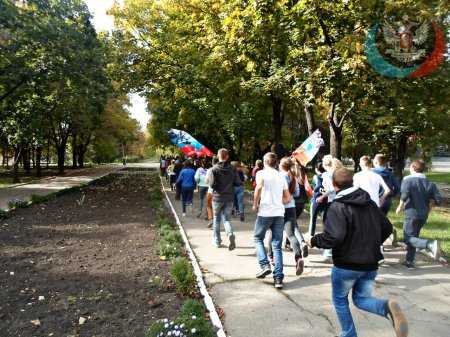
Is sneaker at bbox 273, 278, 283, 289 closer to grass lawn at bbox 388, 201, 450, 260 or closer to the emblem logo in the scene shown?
grass lawn at bbox 388, 201, 450, 260

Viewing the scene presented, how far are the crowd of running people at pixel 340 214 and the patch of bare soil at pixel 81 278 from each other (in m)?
1.73

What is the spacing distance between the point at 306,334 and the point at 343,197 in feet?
5.41

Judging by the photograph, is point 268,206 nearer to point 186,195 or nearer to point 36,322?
point 36,322

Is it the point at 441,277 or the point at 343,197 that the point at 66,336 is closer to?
the point at 343,197

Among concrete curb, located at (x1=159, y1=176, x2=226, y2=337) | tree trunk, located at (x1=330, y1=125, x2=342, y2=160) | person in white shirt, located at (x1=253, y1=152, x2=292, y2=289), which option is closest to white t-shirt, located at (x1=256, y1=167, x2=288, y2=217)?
person in white shirt, located at (x1=253, y1=152, x2=292, y2=289)

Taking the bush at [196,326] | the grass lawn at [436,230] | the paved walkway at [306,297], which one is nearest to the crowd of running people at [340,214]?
the paved walkway at [306,297]

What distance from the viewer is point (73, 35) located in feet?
66.3

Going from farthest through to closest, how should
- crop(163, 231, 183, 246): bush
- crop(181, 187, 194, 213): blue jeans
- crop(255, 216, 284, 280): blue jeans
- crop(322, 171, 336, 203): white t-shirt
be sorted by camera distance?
crop(181, 187, 194, 213): blue jeans
crop(163, 231, 183, 246): bush
crop(322, 171, 336, 203): white t-shirt
crop(255, 216, 284, 280): blue jeans

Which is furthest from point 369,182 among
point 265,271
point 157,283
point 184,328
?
point 184,328

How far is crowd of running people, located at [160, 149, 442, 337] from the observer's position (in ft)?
13.3

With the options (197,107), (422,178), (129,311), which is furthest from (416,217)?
(197,107)

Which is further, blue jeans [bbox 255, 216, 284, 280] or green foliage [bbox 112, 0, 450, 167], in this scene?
green foliage [bbox 112, 0, 450, 167]

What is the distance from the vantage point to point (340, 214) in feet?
13.3

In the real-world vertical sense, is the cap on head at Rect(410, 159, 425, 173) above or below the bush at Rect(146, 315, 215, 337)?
above
